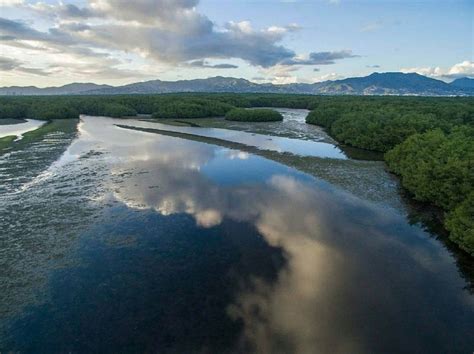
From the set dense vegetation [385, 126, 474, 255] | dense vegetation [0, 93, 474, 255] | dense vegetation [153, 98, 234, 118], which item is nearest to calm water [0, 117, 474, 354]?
dense vegetation [385, 126, 474, 255]

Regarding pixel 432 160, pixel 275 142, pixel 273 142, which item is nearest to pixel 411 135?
pixel 432 160

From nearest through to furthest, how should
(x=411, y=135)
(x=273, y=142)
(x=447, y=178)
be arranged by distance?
1. (x=447, y=178)
2. (x=411, y=135)
3. (x=273, y=142)

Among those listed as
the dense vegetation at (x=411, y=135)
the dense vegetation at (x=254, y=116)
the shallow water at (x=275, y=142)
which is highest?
the dense vegetation at (x=411, y=135)

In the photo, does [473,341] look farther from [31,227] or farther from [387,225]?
[31,227]

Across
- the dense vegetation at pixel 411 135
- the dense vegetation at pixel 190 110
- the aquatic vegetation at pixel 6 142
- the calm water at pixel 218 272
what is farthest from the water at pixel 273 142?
the aquatic vegetation at pixel 6 142

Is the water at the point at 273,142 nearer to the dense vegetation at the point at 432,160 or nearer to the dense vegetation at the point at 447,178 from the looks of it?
the dense vegetation at the point at 432,160

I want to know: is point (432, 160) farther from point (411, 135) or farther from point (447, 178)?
point (411, 135)

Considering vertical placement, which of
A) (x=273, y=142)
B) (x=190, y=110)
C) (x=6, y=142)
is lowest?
(x=190, y=110)

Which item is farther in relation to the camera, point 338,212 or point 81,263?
point 338,212

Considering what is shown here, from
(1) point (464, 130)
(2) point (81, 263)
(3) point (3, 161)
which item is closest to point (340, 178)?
(1) point (464, 130)
